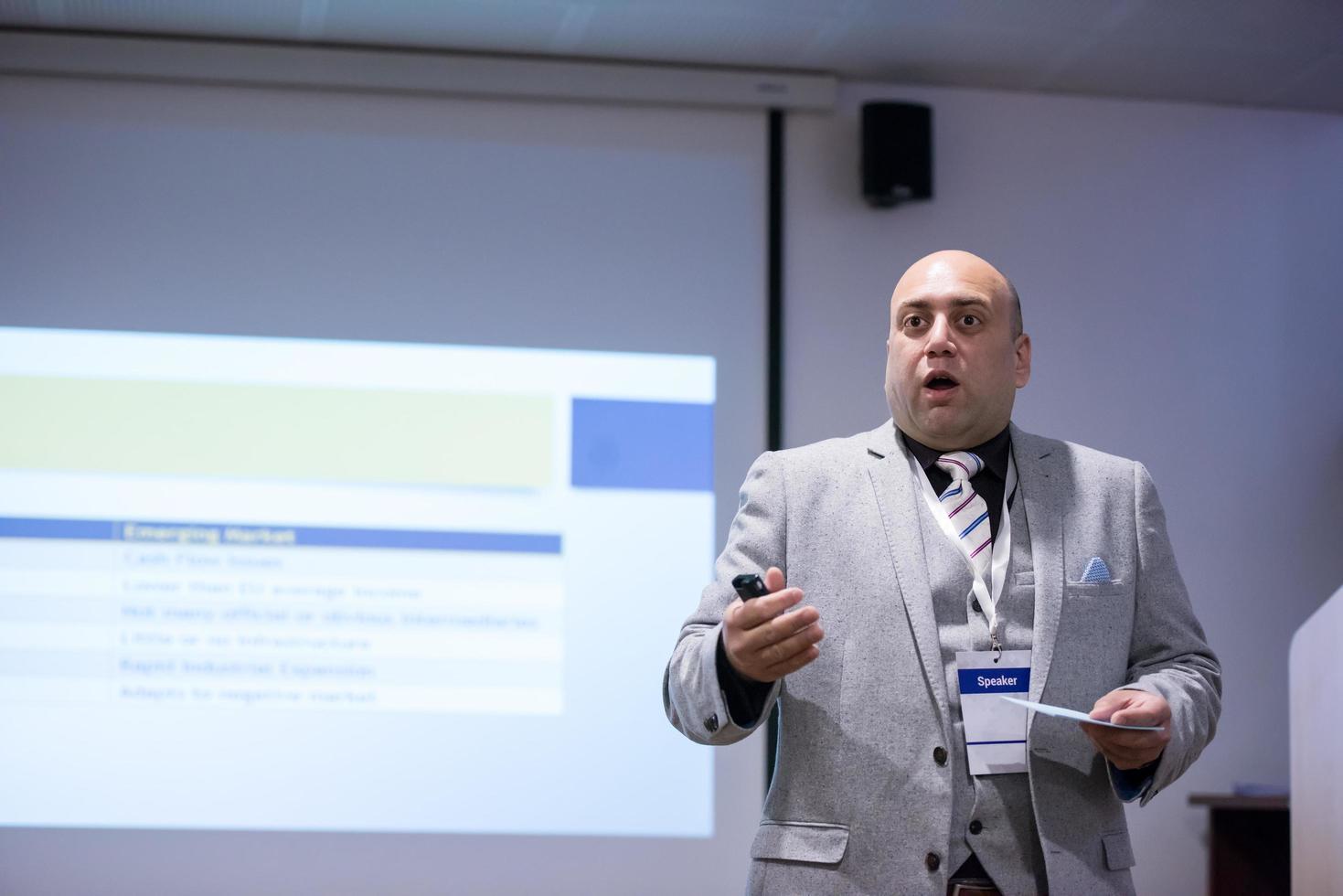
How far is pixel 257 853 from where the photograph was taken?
4230 mm

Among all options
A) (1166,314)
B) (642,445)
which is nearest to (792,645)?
(642,445)

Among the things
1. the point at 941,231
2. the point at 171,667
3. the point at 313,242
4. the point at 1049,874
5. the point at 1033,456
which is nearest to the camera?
the point at 1049,874

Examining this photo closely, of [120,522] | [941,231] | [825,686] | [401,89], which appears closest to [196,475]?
[120,522]

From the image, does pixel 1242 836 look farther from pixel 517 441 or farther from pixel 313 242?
pixel 313 242

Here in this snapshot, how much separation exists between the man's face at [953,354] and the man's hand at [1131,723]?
438mm

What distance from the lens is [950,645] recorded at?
171 centimetres

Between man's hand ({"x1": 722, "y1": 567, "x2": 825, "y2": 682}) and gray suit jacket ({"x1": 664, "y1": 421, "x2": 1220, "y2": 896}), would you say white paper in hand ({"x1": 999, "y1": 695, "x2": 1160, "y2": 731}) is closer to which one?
gray suit jacket ({"x1": 664, "y1": 421, "x2": 1220, "y2": 896})

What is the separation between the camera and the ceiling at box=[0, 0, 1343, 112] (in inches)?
166

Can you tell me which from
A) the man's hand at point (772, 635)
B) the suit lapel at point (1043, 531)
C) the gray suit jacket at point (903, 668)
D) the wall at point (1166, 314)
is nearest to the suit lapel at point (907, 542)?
the gray suit jacket at point (903, 668)

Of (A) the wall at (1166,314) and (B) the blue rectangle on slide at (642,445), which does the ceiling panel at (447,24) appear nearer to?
(A) the wall at (1166,314)

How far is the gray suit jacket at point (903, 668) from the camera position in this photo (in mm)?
1644

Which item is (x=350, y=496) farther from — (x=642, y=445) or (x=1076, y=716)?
(x=1076, y=716)

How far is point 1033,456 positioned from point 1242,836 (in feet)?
11.1

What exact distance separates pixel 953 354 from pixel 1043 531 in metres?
0.28
